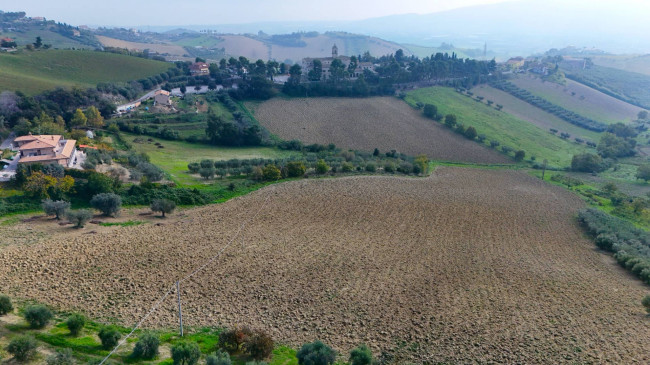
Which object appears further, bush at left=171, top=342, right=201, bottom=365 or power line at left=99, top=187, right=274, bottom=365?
power line at left=99, top=187, right=274, bottom=365

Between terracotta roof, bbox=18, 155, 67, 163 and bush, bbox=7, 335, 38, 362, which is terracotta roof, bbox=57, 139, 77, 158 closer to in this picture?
terracotta roof, bbox=18, 155, 67, 163

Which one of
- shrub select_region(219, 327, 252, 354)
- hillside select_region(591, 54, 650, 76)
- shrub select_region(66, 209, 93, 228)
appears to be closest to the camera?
shrub select_region(219, 327, 252, 354)

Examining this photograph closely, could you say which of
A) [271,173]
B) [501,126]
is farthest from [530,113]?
[271,173]

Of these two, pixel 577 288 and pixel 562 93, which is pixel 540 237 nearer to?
pixel 577 288

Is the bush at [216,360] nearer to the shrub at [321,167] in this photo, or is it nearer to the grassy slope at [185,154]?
the grassy slope at [185,154]

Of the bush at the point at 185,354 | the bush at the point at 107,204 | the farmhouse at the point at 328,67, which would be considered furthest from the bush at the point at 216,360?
the farmhouse at the point at 328,67

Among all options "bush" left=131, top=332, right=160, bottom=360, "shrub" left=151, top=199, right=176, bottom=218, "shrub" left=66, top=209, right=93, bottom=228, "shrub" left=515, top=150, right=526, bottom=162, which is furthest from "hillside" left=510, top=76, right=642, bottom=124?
"bush" left=131, top=332, right=160, bottom=360
